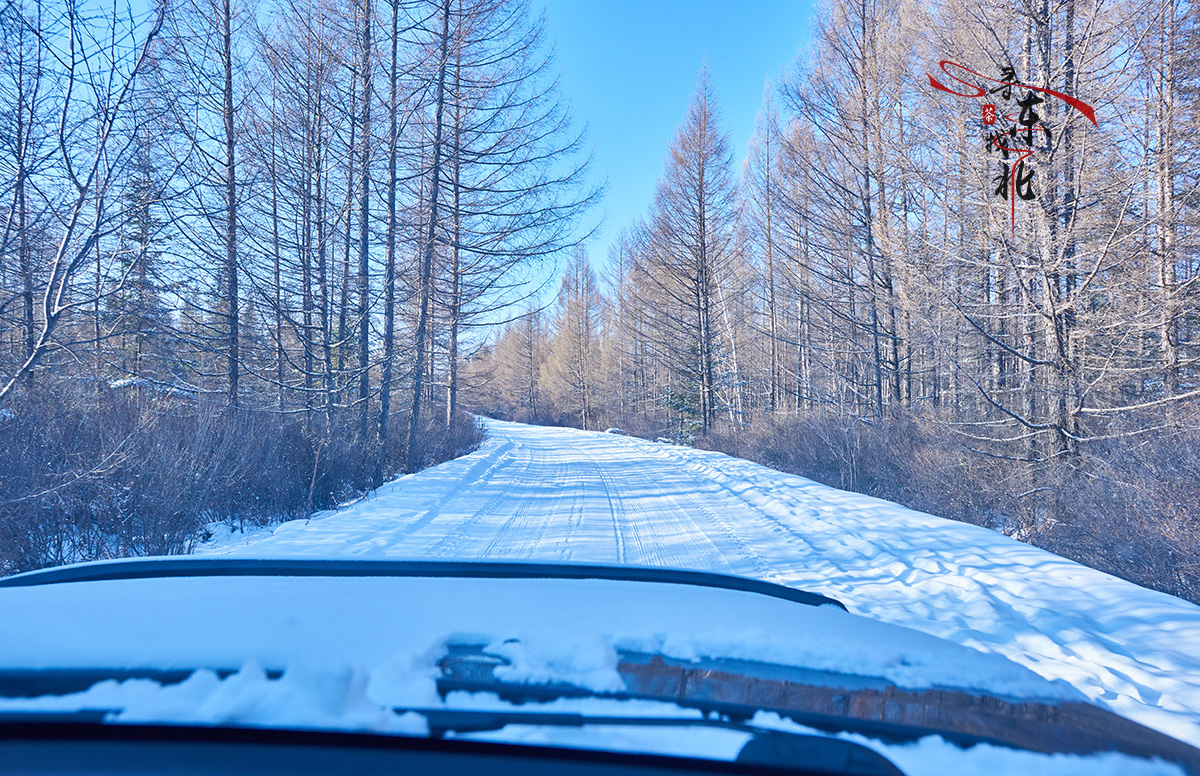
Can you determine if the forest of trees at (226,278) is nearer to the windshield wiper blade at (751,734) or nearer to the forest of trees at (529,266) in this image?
the forest of trees at (529,266)

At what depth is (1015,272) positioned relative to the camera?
322 inches

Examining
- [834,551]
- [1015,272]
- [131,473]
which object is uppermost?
[1015,272]

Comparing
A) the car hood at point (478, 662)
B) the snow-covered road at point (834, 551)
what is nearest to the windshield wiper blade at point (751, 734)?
the car hood at point (478, 662)

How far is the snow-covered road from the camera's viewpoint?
3.16 meters

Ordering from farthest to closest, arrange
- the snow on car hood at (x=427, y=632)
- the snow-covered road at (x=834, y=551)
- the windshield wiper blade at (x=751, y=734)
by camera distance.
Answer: the snow-covered road at (x=834, y=551)
the snow on car hood at (x=427, y=632)
the windshield wiper blade at (x=751, y=734)

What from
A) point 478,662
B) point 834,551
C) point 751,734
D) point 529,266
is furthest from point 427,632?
point 529,266

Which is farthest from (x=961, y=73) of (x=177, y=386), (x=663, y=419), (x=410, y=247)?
(x=663, y=419)

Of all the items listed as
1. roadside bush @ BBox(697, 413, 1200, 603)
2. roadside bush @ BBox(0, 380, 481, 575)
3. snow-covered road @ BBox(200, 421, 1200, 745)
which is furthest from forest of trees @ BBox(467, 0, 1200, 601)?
roadside bush @ BBox(0, 380, 481, 575)

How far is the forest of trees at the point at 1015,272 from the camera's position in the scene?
6766 mm

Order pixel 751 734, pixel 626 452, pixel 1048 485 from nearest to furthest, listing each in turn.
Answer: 1. pixel 751 734
2. pixel 1048 485
3. pixel 626 452

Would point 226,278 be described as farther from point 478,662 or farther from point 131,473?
point 478,662

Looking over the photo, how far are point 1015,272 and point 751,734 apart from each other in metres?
9.60

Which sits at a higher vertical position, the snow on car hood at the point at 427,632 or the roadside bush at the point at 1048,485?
the snow on car hood at the point at 427,632

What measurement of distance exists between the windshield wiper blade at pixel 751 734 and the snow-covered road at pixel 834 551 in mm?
2589
